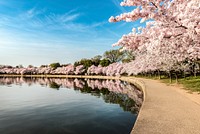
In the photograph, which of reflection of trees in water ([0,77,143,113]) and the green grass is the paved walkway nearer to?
reflection of trees in water ([0,77,143,113])

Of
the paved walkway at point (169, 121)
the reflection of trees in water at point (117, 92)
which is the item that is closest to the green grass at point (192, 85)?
the reflection of trees in water at point (117, 92)

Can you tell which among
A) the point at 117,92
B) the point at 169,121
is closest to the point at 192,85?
the point at 117,92

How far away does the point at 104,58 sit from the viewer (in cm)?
10875

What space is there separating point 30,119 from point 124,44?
806cm

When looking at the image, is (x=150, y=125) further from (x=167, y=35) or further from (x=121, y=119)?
(x=121, y=119)

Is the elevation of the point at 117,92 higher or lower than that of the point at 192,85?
lower

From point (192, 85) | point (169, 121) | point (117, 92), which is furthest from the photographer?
point (117, 92)

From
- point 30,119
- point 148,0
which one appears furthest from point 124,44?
point 30,119

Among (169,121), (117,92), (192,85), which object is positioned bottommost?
(117,92)

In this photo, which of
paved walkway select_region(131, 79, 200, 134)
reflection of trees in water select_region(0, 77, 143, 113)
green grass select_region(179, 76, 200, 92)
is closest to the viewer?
paved walkway select_region(131, 79, 200, 134)

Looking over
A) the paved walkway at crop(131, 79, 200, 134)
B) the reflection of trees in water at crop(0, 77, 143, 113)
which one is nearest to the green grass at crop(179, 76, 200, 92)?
the reflection of trees in water at crop(0, 77, 143, 113)

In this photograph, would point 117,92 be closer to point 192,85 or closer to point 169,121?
point 192,85

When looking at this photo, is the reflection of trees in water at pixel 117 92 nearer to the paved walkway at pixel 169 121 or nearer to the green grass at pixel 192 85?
the green grass at pixel 192 85

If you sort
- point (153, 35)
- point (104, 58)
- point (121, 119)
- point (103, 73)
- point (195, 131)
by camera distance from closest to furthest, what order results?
point (195, 131) → point (153, 35) → point (121, 119) → point (103, 73) → point (104, 58)
